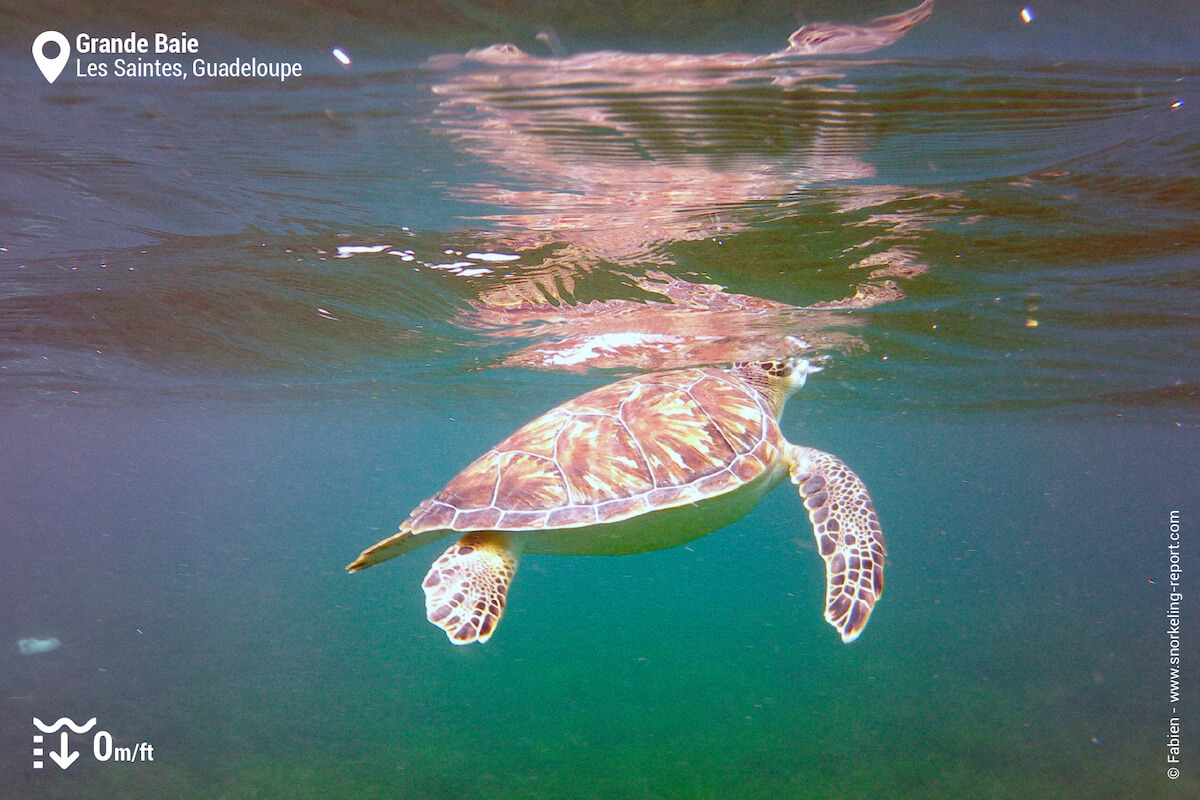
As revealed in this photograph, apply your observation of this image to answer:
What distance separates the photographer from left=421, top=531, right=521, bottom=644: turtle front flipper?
14.0ft

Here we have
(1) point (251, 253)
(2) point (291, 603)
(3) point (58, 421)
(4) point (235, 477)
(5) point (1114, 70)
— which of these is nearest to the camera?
(5) point (1114, 70)

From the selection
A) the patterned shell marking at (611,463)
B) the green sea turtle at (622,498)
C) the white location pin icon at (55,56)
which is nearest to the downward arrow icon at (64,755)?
the green sea turtle at (622,498)

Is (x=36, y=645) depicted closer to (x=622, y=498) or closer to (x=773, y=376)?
(x=622, y=498)

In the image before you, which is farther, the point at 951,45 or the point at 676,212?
the point at 676,212

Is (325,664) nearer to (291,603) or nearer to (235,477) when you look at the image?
(291,603)

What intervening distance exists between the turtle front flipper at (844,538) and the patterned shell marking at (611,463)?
23.7 inches

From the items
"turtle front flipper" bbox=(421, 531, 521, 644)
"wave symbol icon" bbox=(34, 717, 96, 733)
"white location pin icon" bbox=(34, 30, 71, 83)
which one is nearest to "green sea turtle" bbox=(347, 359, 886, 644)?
"turtle front flipper" bbox=(421, 531, 521, 644)

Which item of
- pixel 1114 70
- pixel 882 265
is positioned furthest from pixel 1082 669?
pixel 1114 70

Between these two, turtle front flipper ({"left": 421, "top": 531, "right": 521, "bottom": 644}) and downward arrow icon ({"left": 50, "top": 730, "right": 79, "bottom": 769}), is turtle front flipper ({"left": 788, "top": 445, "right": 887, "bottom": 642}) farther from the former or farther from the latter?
downward arrow icon ({"left": 50, "top": 730, "right": 79, "bottom": 769})

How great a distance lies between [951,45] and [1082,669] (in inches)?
859

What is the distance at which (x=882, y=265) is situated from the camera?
9.20 meters

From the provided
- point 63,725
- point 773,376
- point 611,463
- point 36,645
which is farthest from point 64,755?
point 773,376

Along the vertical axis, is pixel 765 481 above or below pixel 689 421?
below

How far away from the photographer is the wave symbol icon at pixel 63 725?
41.3 feet
